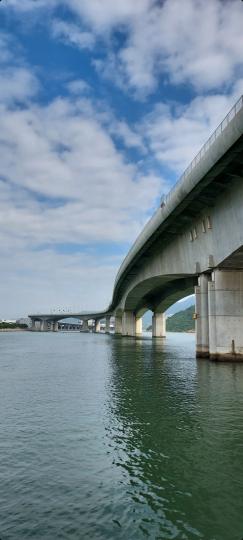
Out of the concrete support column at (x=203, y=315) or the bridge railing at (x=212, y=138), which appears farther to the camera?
the concrete support column at (x=203, y=315)

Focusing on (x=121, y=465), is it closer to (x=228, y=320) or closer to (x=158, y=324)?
(x=228, y=320)

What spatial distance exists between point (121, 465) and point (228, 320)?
2319cm

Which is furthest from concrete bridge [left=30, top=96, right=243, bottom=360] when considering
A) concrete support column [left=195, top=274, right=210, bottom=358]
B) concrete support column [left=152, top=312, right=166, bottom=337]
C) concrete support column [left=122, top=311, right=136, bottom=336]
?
concrete support column [left=122, top=311, right=136, bottom=336]

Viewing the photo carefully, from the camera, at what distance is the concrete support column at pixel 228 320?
30.6m

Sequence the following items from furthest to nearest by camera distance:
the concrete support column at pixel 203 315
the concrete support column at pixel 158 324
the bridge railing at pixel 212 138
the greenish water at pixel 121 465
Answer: the concrete support column at pixel 158 324 < the concrete support column at pixel 203 315 < the bridge railing at pixel 212 138 < the greenish water at pixel 121 465

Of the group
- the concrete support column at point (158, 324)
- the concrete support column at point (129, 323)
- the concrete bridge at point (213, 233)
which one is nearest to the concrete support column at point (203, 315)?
the concrete bridge at point (213, 233)

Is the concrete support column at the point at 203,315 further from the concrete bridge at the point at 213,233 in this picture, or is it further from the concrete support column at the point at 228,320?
the concrete support column at the point at 228,320

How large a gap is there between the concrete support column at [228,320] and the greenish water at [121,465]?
42.2 feet

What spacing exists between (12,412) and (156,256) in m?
37.1

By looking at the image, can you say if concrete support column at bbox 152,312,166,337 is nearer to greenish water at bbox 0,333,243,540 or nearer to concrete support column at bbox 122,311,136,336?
concrete support column at bbox 122,311,136,336

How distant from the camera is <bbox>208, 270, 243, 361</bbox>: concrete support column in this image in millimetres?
30609

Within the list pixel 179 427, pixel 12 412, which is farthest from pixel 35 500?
pixel 12 412

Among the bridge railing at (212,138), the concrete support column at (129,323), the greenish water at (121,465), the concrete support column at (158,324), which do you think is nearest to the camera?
the greenish water at (121,465)

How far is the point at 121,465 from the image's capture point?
8828mm
